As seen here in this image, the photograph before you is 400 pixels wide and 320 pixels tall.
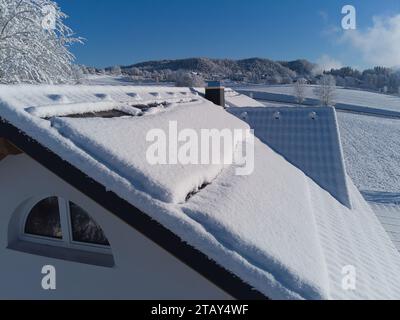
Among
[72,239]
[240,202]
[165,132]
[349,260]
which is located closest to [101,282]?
[72,239]

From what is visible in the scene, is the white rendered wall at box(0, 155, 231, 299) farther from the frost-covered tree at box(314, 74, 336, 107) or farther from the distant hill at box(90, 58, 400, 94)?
the distant hill at box(90, 58, 400, 94)

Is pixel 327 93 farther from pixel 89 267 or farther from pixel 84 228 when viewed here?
pixel 89 267

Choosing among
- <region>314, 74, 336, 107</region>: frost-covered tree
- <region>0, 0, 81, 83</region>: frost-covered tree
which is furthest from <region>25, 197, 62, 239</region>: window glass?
<region>314, 74, 336, 107</region>: frost-covered tree

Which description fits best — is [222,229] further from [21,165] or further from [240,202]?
[21,165]

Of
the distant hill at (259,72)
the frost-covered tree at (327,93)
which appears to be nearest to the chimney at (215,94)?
the frost-covered tree at (327,93)

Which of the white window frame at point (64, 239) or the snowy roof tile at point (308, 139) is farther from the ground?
the snowy roof tile at point (308, 139)

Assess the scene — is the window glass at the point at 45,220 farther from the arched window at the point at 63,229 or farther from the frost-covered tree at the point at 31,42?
the frost-covered tree at the point at 31,42

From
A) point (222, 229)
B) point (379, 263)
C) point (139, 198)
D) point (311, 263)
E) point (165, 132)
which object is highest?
point (165, 132)
